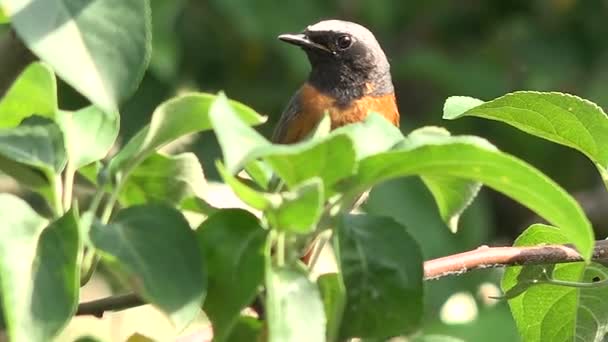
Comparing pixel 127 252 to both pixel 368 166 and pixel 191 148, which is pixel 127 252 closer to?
pixel 368 166

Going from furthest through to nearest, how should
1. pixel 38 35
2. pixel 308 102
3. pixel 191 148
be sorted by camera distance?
pixel 191 148
pixel 308 102
pixel 38 35

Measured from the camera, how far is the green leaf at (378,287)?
124cm

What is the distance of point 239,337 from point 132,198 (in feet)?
0.62

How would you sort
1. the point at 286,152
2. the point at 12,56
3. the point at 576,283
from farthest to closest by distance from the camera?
the point at 12,56 → the point at 576,283 → the point at 286,152

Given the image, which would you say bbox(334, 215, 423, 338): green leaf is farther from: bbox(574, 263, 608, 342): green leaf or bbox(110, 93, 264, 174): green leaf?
bbox(574, 263, 608, 342): green leaf

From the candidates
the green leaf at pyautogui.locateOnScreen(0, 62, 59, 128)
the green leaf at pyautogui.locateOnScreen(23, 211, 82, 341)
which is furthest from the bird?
the green leaf at pyautogui.locateOnScreen(23, 211, 82, 341)

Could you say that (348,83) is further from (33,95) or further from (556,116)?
(33,95)

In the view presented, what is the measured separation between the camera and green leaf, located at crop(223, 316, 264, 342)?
1.28 m

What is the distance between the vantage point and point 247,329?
1292 millimetres

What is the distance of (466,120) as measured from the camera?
4.83 metres

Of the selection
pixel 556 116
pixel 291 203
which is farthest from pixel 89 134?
pixel 556 116

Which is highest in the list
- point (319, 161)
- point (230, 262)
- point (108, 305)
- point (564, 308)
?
point (319, 161)

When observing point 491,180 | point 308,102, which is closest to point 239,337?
point 491,180

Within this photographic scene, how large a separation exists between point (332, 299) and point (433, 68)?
3791 mm
